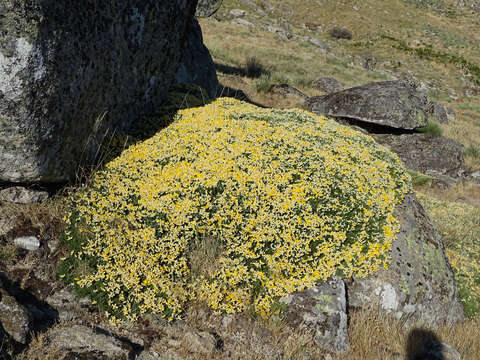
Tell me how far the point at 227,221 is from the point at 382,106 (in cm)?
1095

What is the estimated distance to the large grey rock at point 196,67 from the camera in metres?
10.2

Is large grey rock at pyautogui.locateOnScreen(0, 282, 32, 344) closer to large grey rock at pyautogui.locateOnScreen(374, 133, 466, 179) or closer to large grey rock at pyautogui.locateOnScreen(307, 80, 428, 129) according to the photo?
large grey rock at pyautogui.locateOnScreen(307, 80, 428, 129)

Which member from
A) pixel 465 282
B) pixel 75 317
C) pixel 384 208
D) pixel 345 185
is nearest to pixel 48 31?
pixel 75 317

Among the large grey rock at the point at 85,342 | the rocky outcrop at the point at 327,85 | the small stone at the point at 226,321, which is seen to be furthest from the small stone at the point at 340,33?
the large grey rock at the point at 85,342

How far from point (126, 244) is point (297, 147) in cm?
317

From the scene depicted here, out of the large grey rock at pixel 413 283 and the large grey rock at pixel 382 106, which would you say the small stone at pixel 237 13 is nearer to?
the large grey rock at pixel 382 106

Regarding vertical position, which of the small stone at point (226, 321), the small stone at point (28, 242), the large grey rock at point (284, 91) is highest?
the small stone at point (28, 242)

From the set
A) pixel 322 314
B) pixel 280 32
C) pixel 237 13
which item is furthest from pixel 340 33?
pixel 322 314

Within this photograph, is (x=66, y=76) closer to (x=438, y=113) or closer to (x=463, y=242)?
(x=463, y=242)

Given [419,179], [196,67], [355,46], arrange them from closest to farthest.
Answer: [196,67] → [419,179] → [355,46]

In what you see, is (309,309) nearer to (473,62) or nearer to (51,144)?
(51,144)

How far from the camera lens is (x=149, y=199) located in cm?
497

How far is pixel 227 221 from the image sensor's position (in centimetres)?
489

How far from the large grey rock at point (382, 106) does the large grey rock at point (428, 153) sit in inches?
24.0
